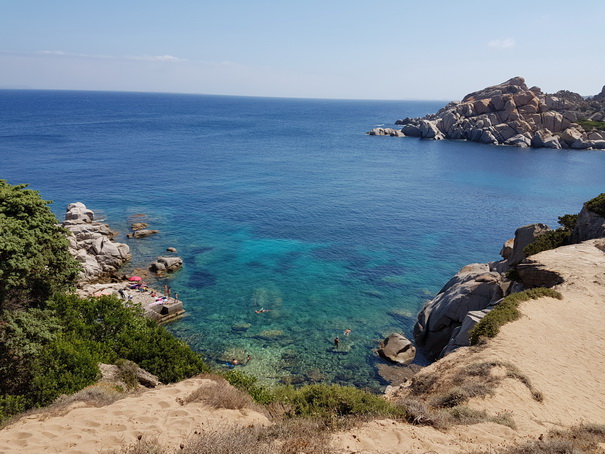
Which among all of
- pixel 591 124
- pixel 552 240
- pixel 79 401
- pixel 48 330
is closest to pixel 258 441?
pixel 79 401

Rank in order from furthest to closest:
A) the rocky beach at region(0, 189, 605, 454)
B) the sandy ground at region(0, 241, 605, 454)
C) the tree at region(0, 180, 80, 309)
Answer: the tree at region(0, 180, 80, 309) → the rocky beach at region(0, 189, 605, 454) → the sandy ground at region(0, 241, 605, 454)

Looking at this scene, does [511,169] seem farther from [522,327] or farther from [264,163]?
[522,327]

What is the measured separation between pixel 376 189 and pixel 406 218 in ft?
61.1

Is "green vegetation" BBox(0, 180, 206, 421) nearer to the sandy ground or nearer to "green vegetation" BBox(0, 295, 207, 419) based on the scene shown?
"green vegetation" BBox(0, 295, 207, 419)

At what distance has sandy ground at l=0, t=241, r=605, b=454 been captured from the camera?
12250mm

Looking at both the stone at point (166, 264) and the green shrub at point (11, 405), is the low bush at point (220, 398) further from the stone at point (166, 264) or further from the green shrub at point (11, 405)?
the stone at point (166, 264)

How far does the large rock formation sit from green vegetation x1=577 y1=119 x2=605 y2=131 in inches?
6386

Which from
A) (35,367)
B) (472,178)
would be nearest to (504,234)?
(472,178)

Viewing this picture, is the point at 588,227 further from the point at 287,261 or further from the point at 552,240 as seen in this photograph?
the point at 287,261

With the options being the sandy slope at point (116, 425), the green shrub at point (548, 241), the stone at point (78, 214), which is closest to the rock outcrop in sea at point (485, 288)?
the green shrub at point (548, 241)

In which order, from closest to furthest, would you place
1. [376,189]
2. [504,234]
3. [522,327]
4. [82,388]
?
[82,388] < [522,327] < [504,234] < [376,189]

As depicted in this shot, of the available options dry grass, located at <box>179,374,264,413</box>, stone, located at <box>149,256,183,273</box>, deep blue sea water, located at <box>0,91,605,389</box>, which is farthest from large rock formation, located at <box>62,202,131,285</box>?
dry grass, located at <box>179,374,264,413</box>

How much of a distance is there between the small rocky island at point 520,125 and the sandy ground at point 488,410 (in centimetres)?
12694

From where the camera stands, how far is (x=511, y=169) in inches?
4040
